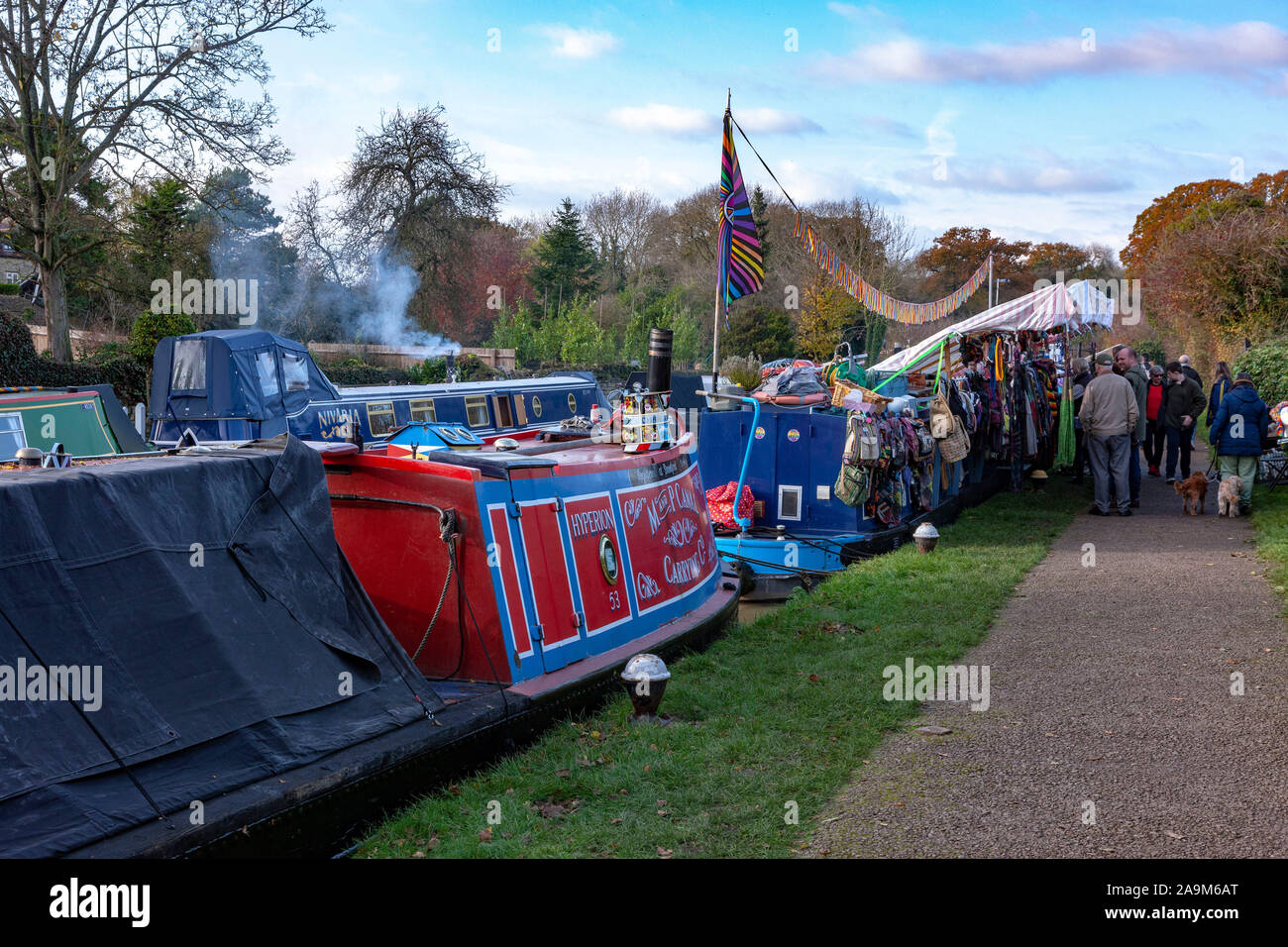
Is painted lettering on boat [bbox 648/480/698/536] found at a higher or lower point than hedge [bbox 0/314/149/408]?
lower

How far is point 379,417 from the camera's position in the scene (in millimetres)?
15125

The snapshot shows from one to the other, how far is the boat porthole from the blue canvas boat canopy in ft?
30.7

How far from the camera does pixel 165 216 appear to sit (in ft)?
74.9

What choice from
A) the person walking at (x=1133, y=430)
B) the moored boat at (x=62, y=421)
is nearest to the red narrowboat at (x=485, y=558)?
the moored boat at (x=62, y=421)

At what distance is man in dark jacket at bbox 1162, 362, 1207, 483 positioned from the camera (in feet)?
47.2

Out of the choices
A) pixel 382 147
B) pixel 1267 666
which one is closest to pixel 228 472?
pixel 1267 666

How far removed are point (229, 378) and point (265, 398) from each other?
0.57 metres

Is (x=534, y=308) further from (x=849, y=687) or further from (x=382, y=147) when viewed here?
(x=849, y=687)

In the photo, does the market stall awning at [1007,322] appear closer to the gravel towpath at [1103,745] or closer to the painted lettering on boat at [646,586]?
the gravel towpath at [1103,745]

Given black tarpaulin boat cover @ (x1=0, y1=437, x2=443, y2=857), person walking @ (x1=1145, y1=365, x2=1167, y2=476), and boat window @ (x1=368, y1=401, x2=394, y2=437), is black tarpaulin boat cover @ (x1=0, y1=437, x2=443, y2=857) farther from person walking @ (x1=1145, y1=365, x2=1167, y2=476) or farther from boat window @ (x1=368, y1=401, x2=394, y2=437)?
person walking @ (x1=1145, y1=365, x2=1167, y2=476)

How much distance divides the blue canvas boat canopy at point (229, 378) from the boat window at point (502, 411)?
249cm

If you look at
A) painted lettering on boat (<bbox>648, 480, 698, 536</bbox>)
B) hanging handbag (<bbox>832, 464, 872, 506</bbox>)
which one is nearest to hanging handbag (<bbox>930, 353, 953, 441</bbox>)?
hanging handbag (<bbox>832, 464, 872, 506</bbox>)

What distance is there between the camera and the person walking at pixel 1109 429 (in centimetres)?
1223

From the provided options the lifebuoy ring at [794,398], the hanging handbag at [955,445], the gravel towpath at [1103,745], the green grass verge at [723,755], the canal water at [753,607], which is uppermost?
the lifebuoy ring at [794,398]
